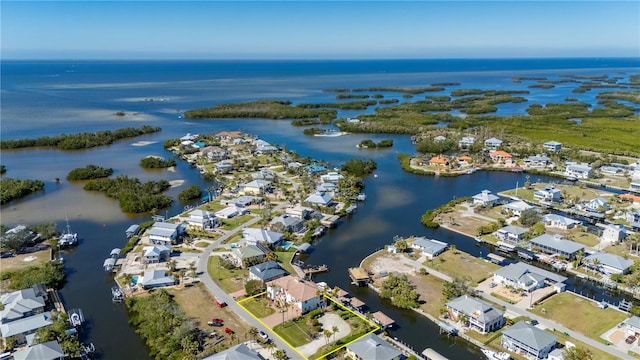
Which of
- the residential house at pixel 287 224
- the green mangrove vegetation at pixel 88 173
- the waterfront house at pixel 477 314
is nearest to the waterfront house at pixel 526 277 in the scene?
the waterfront house at pixel 477 314

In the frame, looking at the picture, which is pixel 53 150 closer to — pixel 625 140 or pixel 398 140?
pixel 398 140

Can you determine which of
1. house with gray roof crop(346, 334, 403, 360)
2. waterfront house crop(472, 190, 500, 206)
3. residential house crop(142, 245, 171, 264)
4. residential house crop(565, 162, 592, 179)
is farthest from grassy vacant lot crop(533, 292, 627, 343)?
residential house crop(565, 162, 592, 179)

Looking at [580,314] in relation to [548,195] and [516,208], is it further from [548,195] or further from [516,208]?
[548,195]

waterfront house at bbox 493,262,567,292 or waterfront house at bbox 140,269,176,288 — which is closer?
waterfront house at bbox 493,262,567,292

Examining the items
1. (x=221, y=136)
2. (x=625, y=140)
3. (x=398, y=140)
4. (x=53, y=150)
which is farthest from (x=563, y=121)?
(x=53, y=150)

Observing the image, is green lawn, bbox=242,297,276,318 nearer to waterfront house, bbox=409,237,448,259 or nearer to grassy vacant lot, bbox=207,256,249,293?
grassy vacant lot, bbox=207,256,249,293

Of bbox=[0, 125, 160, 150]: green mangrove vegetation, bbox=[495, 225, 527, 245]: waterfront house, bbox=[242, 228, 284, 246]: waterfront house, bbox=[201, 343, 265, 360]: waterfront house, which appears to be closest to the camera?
bbox=[201, 343, 265, 360]: waterfront house
